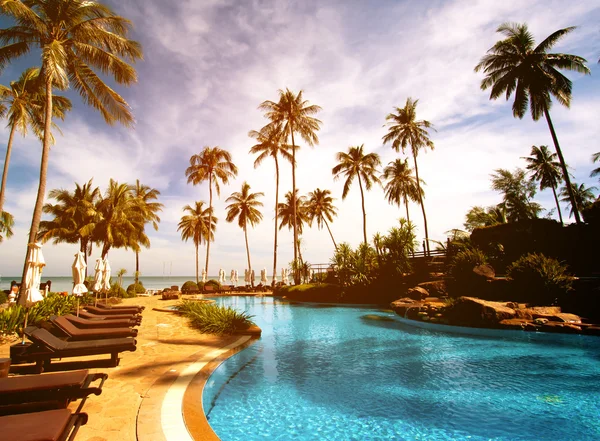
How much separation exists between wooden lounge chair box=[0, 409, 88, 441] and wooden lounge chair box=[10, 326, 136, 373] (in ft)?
9.82

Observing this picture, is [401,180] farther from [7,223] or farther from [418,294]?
[7,223]

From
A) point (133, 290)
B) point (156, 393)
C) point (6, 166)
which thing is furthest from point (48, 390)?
point (133, 290)

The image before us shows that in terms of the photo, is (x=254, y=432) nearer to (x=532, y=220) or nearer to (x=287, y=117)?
(x=532, y=220)

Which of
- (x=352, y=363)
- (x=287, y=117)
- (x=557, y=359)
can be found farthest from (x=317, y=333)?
(x=287, y=117)

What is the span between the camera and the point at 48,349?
199 inches

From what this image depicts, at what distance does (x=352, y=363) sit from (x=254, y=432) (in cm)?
357

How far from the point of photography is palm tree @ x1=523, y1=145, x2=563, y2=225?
37.6 m

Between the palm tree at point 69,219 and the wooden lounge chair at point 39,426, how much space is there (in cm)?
2875

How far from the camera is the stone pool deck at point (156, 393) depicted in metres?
3.44

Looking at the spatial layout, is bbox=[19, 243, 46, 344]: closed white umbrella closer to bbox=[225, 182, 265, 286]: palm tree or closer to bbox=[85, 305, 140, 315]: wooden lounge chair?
bbox=[85, 305, 140, 315]: wooden lounge chair

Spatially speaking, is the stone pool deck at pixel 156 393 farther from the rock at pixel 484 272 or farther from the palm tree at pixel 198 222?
the palm tree at pixel 198 222

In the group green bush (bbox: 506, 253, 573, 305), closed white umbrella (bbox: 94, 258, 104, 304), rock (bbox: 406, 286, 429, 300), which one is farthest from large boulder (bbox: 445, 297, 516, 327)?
closed white umbrella (bbox: 94, 258, 104, 304)

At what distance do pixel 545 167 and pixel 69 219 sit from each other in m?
54.0

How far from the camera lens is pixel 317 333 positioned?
10.9m
